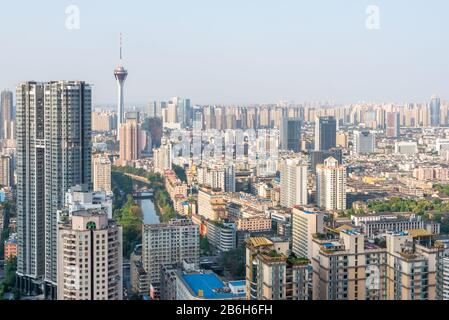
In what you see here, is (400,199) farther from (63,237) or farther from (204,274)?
(63,237)

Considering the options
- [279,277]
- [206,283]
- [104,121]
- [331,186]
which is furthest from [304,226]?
[331,186]

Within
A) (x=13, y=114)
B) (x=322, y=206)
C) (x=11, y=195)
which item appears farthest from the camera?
(x=322, y=206)

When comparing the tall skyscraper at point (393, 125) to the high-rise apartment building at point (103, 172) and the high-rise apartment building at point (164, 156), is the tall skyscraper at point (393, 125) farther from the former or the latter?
the high-rise apartment building at point (164, 156)

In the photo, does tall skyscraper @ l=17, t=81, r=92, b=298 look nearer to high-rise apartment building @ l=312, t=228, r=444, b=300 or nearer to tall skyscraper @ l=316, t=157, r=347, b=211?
high-rise apartment building @ l=312, t=228, r=444, b=300

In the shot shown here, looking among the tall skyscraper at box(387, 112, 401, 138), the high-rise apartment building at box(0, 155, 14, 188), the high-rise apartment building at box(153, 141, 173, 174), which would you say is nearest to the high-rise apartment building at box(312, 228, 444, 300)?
the high-rise apartment building at box(0, 155, 14, 188)

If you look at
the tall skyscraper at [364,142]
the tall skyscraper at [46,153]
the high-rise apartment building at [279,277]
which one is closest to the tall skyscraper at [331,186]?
the tall skyscraper at [364,142]

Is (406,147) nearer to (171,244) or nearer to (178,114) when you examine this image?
(178,114)
